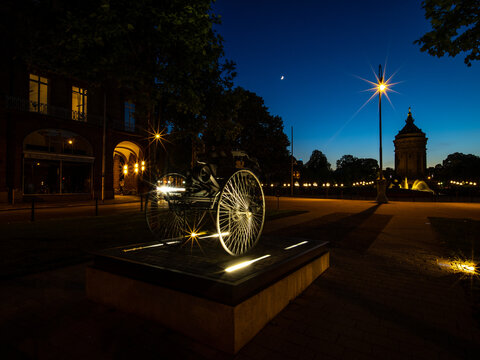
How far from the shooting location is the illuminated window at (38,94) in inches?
973

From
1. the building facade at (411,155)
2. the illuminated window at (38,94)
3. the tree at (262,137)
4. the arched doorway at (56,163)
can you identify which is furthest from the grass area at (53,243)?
the building facade at (411,155)

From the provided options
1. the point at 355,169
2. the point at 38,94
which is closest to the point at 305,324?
the point at 38,94

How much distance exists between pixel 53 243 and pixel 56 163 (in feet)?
77.6

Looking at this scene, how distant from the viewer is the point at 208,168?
15.0ft

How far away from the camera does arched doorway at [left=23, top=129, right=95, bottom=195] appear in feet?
81.0

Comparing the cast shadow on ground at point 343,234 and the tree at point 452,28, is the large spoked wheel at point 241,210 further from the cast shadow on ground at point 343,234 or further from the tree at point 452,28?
the tree at point 452,28

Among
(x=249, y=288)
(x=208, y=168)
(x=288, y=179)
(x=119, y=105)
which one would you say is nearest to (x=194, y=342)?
(x=249, y=288)

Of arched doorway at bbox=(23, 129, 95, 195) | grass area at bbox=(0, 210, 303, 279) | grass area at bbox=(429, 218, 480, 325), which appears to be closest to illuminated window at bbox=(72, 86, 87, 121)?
arched doorway at bbox=(23, 129, 95, 195)

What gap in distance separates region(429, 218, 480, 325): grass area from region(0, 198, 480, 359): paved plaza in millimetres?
138

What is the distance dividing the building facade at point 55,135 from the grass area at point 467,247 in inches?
866

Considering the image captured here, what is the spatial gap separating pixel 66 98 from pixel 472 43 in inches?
1240

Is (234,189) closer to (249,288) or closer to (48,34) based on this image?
(249,288)

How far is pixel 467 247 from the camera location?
25.1 feet

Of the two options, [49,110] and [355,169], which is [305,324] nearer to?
[49,110]
